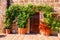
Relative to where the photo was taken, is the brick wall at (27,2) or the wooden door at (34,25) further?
the wooden door at (34,25)

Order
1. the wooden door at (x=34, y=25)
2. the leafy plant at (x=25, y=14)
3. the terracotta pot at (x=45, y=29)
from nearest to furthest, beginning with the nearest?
the terracotta pot at (x=45, y=29)
the leafy plant at (x=25, y=14)
the wooden door at (x=34, y=25)

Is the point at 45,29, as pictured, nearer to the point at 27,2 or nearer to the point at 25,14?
the point at 25,14

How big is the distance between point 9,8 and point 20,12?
2.19ft

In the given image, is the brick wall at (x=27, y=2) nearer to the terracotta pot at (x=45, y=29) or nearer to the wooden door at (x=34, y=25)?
the wooden door at (x=34, y=25)

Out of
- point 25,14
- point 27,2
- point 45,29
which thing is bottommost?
point 45,29

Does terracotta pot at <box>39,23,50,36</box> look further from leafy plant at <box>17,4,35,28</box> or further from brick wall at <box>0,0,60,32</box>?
brick wall at <box>0,0,60,32</box>

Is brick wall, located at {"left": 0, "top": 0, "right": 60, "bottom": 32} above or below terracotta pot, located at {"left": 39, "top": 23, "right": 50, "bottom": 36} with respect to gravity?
above

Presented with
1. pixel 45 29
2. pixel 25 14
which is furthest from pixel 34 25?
pixel 45 29

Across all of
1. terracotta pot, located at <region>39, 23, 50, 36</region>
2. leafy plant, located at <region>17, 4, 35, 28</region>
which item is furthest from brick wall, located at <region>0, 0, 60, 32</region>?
terracotta pot, located at <region>39, 23, 50, 36</region>

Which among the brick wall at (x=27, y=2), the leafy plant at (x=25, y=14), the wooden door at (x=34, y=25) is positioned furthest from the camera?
the wooden door at (x=34, y=25)

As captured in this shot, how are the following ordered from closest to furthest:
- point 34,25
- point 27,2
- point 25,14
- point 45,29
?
1. point 45,29
2. point 25,14
3. point 27,2
4. point 34,25

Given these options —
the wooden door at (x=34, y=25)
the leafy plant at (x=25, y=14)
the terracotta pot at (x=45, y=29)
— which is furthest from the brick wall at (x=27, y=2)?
the terracotta pot at (x=45, y=29)

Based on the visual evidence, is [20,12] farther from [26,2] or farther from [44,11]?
[44,11]

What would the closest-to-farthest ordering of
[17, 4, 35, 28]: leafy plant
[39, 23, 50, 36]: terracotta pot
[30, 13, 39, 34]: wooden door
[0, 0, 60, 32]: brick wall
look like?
[39, 23, 50, 36]: terracotta pot < [17, 4, 35, 28]: leafy plant < [0, 0, 60, 32]: brick wall < [30, 13, 39, 34]: wooden door
